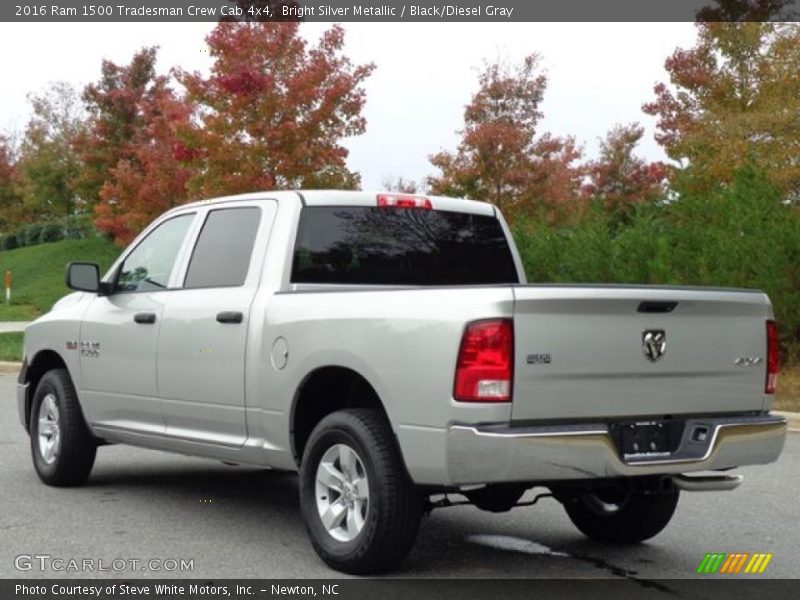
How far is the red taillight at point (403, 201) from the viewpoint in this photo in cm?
714

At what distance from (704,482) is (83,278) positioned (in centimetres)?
432

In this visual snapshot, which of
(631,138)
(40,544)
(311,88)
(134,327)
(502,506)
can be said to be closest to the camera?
(502,506)

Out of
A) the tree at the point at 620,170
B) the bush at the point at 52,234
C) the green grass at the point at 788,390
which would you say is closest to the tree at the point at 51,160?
the bush at the point at 52,234

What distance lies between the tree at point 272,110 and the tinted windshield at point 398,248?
18.5 m

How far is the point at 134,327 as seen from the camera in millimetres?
7609

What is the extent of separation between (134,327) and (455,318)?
9.86 feet

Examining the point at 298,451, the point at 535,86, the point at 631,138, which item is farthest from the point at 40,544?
the point at 631,138

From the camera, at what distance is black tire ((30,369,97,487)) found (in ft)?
26.9

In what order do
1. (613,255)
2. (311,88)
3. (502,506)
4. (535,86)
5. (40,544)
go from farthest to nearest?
(535,86), (311,88), (613,255), (40,544), (502,506)

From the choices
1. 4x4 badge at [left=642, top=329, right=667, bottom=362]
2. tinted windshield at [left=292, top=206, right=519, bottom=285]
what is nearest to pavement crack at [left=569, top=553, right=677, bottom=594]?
4x4 badge at [left=642, top=329, right=667, bottom=362]

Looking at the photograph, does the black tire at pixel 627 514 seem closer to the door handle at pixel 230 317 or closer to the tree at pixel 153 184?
the door handle at pixel 230 317

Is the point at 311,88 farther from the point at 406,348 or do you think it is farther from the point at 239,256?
the point at 406,348

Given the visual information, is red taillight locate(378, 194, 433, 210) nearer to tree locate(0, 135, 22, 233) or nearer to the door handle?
the door handle

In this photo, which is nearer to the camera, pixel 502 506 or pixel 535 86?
pixel 502 506
